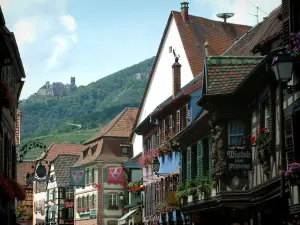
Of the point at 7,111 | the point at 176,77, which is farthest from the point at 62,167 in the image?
the point at 7,111

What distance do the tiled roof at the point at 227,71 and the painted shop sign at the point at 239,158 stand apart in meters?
2.81

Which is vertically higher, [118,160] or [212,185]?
[118,160]

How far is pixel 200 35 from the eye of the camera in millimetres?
61156

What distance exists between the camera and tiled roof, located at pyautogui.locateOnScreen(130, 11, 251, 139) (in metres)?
58.5

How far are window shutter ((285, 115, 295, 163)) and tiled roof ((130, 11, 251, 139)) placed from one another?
33.4 m

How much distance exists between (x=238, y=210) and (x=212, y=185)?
1.46 m

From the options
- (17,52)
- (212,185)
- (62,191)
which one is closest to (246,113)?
(212,185)

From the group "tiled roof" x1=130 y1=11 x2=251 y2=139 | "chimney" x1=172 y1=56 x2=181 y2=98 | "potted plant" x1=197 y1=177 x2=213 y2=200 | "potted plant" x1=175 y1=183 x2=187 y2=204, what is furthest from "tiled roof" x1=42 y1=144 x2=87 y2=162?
"potted plant" x1=197 y1=177 x2=213 y2=200

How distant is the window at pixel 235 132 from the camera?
33.7 metres

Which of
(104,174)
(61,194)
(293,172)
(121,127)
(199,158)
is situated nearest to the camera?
(293,172)

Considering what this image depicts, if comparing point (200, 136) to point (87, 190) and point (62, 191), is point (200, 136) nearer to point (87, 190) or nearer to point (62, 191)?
point (87, 190)

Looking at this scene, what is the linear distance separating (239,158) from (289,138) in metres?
8.14

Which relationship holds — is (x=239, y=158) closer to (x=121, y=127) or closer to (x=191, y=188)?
(x=191, y=188)

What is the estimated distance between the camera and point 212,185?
36.4 m
